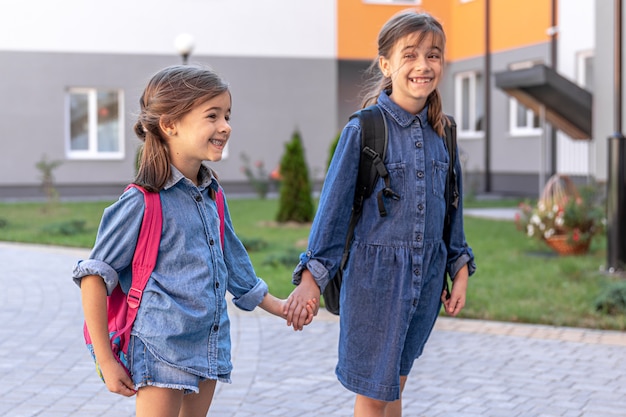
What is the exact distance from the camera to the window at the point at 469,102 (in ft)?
83.8

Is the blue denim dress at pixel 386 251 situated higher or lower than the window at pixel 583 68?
lower

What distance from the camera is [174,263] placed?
2.93 metres

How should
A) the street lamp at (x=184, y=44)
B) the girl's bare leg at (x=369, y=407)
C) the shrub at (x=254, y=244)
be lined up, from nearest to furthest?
the girl's bare leg at (x=369, y=407) → the shrub at (x=254, y=244) → the street lamp at (x=184, y=44)

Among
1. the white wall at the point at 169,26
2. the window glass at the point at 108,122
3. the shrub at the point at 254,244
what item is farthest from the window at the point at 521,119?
the shrub at the point at 254,244

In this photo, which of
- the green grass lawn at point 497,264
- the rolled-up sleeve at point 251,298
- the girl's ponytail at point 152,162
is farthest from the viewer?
the green grass lawn at point 497,264

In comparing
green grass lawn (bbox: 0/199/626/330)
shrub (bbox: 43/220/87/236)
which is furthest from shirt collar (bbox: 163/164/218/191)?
shrub (bbox: 43/220/87/236)

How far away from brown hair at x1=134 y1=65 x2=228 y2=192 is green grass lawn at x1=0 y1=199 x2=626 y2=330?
511 cm

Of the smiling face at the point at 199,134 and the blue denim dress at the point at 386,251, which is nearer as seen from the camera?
the smiling face at the point at 199,134

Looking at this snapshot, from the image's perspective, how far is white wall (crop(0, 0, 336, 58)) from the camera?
23641mm

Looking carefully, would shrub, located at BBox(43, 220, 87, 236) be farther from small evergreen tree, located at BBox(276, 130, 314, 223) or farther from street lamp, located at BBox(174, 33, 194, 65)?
street lamp, located at BBox(174, 33, 194, 65)

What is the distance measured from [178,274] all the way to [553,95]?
14288 millimetres

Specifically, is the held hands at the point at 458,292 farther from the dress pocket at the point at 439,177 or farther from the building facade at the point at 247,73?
the building facade at the point at 247,73

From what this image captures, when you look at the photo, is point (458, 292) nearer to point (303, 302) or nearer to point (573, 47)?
point (303, 302)

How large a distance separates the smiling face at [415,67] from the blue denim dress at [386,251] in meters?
0.07
